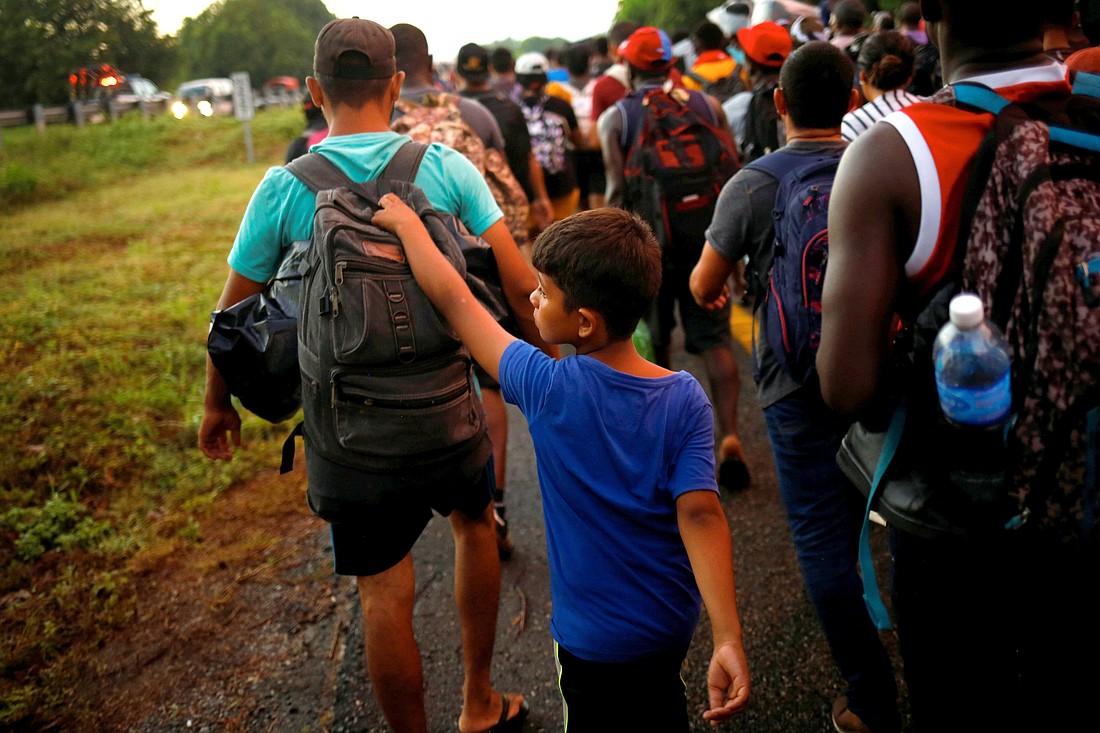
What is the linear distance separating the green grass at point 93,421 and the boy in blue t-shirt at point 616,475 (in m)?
2.16

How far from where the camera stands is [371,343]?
2041 mm

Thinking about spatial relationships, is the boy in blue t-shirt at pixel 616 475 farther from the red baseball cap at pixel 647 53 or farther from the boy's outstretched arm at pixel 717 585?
the red baseball cap at pixel 647 53

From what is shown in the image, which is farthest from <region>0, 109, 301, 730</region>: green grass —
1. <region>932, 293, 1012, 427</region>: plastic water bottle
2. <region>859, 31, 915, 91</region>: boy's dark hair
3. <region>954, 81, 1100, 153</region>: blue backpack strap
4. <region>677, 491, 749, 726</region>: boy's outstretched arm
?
<region>859, 31, 915, 91</region>: boy's dark hair

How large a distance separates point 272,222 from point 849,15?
4642 millimetres

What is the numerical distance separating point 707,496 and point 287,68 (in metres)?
65.1

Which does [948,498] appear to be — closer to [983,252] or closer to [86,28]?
[983,252]

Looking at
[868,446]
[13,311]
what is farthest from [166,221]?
[868,446]

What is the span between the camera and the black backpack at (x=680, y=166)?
4055 millimetres

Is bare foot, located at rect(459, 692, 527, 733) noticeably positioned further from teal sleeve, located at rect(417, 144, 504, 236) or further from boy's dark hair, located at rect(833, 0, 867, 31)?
boy's dark hair, located at rect(833, 0, 867, 31)

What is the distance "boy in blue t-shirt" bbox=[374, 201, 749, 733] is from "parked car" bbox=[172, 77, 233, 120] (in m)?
29.0

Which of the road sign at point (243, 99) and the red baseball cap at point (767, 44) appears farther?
the road sign at point (243, 99)

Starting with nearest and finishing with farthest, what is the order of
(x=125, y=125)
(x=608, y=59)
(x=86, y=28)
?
(x=608, y=59) < (x=86, y=28) < (x=125, y=125)

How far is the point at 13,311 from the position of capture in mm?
7625

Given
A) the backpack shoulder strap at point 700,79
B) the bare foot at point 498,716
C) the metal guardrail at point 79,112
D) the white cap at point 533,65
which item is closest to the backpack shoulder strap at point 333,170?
the bare foot at point 498,716
